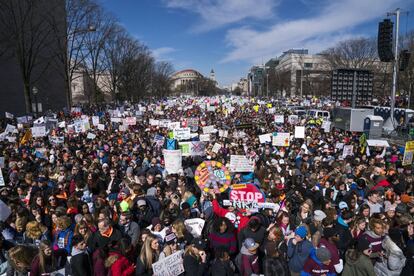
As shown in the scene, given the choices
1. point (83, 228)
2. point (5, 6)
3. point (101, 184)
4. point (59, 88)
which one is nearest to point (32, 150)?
point (101, 184)

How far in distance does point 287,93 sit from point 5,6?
75.2 m

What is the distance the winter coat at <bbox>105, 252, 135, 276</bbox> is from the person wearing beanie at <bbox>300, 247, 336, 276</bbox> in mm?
2266

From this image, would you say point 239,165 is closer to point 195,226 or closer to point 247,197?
point 247,197

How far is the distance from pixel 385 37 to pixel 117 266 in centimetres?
1792

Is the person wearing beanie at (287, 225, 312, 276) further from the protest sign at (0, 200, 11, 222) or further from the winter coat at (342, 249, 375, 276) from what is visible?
the protest sign at (0, 200, 11, 222)

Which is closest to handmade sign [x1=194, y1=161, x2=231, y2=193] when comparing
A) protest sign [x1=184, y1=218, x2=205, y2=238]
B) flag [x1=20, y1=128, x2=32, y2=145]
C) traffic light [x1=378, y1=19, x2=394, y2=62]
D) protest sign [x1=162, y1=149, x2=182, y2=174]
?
protest sign [x1=184, y1=218, x2=205, y2=238]

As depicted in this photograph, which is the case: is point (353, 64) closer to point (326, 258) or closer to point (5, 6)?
point (5, 6)

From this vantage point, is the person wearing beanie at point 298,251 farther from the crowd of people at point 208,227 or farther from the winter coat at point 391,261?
the winter coat at point 391,261

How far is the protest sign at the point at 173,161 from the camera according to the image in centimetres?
965

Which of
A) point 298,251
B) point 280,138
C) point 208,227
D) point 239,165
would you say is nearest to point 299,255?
point 298,251

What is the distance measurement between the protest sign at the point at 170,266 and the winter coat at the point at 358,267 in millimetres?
2108

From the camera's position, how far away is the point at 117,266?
3822 mm

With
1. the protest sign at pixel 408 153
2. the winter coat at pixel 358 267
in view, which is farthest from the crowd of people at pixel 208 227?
the protest sign at pixel 408 153

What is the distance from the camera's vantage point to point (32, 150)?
13695 millimetres
